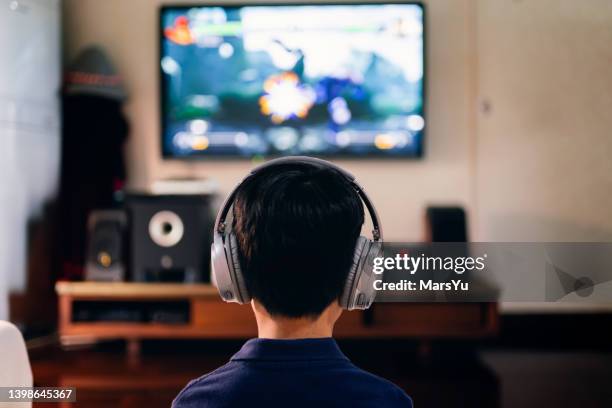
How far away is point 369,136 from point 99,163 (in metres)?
1.19

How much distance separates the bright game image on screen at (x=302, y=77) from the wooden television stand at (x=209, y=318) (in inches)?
27.7

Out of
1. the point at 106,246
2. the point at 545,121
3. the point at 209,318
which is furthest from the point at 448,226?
the point at 106,246

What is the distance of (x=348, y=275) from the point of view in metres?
0.81

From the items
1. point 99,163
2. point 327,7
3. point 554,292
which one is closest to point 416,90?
point 327,7

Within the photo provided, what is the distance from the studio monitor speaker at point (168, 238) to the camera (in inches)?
107

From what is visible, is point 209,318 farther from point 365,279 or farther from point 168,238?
point 365,279

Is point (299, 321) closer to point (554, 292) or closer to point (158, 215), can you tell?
point (158, 215)

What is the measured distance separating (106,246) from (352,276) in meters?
2.14

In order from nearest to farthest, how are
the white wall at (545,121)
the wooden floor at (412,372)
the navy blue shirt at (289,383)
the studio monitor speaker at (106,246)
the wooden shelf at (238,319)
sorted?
1. the navy blue shirt at (289,383)
2. the wooden floor at (412,372)
3. the wooden shelf at (238,319)
4. the studio monitor speaker at (106,246)
5. the white wall at (545,121)

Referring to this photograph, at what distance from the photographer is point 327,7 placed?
297cm

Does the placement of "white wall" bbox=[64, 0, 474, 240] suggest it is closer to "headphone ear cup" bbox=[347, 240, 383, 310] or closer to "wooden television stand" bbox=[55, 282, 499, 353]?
"wooden television stand" bbox=[55, 282, 499, 353]

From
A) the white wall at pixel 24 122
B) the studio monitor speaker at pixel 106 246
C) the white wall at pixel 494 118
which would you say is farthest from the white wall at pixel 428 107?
the studio monitor speaker at pixel 106 246

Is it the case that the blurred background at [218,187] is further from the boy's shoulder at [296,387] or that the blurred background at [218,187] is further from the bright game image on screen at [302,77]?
the boy's shoulder at [296,387]

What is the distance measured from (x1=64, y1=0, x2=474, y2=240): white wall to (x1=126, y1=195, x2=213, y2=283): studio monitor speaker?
409 mm
